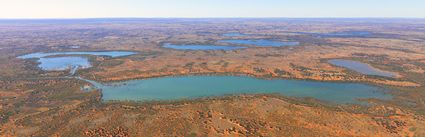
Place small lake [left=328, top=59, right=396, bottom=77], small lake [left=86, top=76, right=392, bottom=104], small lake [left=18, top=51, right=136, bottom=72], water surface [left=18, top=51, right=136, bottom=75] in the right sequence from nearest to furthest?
small lake [left=86, top=76, right=392, bottom=104] → small lake [left=328, top=59, right=396, bottom=77] → small lake [left=18, top=51, right=136, bottom=72] → water surface [left=18, top=51, right=136, bottom=75]

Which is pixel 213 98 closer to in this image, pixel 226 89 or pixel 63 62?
pixel 226 89

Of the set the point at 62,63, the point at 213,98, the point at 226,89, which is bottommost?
the point at 213,98

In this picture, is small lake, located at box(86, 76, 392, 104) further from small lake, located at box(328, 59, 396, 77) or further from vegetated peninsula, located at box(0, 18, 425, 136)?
small lake, located at box(328, 59, 396, 77)

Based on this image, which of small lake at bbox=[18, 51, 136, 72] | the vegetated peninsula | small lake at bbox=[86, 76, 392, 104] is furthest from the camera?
small lake at bbox=[18, 51, 136, 72]

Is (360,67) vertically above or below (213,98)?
above

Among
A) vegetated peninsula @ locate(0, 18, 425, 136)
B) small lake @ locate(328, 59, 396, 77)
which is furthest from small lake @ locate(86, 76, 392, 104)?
small lake @ locate(328, 59, 396, 77)

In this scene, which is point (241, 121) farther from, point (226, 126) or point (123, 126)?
point (123, 126)

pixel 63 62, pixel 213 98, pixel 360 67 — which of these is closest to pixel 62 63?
pixel 63 62
